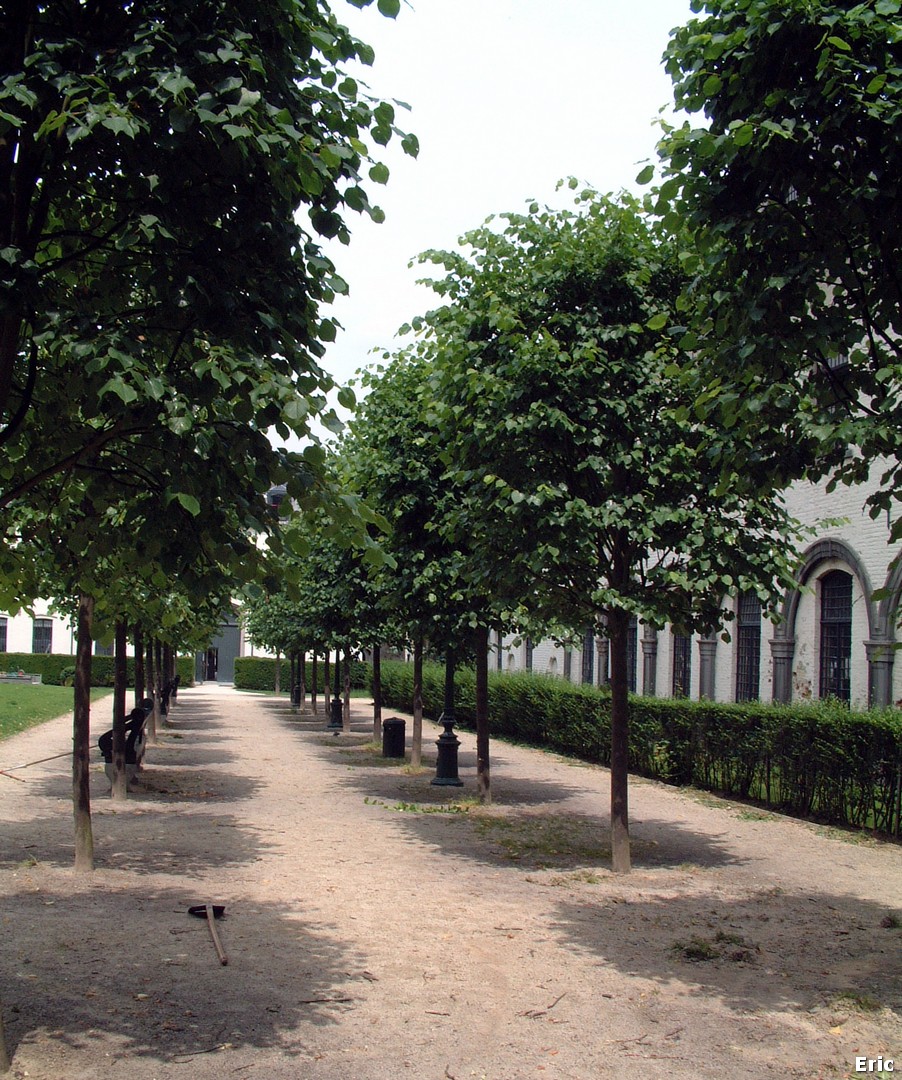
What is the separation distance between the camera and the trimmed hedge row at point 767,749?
12.8 m

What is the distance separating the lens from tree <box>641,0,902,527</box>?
5223 millimetres

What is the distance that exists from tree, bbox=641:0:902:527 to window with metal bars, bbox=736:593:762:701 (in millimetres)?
17125

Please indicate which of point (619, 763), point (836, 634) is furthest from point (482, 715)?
point (836, 634)

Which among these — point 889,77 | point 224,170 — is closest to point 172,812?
point 224,170

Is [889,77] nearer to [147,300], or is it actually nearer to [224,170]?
[224,170]

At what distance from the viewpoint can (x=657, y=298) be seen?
33.6 ft

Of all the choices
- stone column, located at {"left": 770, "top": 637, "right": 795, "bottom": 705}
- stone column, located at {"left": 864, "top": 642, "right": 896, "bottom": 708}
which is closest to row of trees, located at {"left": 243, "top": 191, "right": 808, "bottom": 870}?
stone column, located at {"left": 864, "top": 642, "right": 896, "bottom": 708}

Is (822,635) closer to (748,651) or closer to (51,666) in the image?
(748,651)

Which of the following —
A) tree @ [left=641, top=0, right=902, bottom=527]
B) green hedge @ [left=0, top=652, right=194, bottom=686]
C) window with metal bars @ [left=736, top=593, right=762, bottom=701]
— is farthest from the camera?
green hedge @ [left=0, top=652, right=194, bottom=686]

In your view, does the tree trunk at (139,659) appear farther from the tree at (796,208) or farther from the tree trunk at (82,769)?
the tree at (796,208)

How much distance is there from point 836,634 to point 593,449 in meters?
11.5

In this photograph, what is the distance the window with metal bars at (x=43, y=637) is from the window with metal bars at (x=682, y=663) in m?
47.6

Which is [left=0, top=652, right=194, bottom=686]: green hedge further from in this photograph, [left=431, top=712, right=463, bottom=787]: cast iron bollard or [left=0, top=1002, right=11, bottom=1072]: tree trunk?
[left=0, top=1002, right=11, bottom=1072]: tree trunk

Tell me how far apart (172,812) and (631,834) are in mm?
5452
